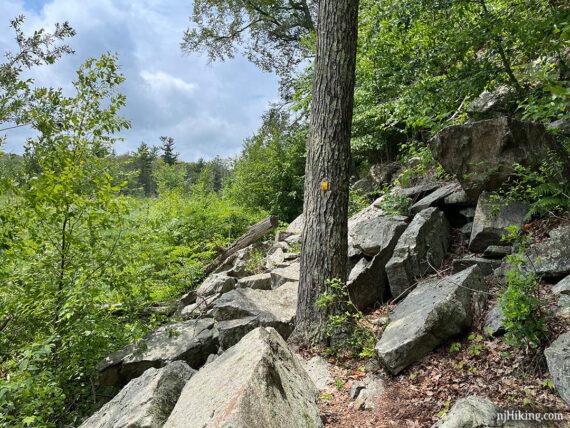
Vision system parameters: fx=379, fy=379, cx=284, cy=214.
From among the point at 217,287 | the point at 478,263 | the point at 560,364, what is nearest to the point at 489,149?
the point at 478,263

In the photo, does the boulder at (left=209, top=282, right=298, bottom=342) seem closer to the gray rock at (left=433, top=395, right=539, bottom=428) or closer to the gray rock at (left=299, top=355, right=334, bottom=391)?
the gray rock at (left=299, top=355, right=334, bottom=391)

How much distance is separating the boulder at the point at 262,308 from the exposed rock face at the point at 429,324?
1.61 meters

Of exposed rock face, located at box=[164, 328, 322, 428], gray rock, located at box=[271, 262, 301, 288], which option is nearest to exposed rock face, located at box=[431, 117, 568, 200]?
gray rock, located at box=[271, 262, 301, 288]

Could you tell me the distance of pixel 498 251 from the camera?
4.77 meters

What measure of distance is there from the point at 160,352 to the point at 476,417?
395 centimetres

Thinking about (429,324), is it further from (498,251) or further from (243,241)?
(243,241)

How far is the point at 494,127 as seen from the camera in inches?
199

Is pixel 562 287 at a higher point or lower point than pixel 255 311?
lower

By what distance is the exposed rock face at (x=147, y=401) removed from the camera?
10.2ft

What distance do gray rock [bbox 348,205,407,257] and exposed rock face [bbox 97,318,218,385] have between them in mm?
2483

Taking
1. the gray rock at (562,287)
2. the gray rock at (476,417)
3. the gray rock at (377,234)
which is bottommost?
the gray rock at (476,417)

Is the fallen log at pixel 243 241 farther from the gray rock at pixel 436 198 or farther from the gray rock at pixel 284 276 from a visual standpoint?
the gray rock at pixel 436 198

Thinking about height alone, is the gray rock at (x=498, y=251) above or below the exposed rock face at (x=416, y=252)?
below

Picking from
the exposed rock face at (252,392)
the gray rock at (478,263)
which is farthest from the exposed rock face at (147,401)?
the gray rock at (478,263)
